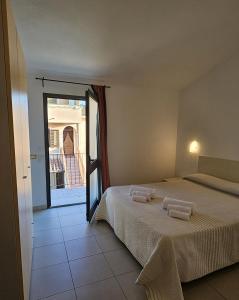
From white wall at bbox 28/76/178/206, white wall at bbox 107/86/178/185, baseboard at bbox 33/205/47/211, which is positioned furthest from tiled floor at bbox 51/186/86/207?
white wall at bbox 107/86/178/185

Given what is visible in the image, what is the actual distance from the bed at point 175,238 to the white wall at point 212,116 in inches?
38.1

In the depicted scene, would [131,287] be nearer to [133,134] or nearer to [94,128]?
[94,128]

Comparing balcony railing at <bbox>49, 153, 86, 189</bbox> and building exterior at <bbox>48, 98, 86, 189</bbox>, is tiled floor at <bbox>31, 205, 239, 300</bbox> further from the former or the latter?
building exterior at <bbox>48, 98, 86, 189</bbox>

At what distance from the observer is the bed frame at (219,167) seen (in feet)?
10.3

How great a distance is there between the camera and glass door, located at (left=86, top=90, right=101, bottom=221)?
301 centimetres

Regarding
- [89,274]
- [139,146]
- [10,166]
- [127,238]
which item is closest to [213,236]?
[127,238]

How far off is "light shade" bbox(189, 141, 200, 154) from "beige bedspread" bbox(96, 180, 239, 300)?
1481 millimetres

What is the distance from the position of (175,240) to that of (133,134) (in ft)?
8.72

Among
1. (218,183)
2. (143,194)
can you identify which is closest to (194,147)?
(218,183)

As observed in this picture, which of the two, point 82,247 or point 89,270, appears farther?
point 82,247

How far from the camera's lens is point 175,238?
5.41 ft

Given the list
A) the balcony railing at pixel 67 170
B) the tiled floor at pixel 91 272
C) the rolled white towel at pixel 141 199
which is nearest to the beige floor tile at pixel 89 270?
the tiled floor at pixel 91 272

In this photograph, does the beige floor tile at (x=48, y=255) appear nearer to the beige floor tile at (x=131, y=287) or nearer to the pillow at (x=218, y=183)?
the beige floor tile at (x=131, y=287)

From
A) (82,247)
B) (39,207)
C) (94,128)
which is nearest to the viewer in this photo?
(82,247)
